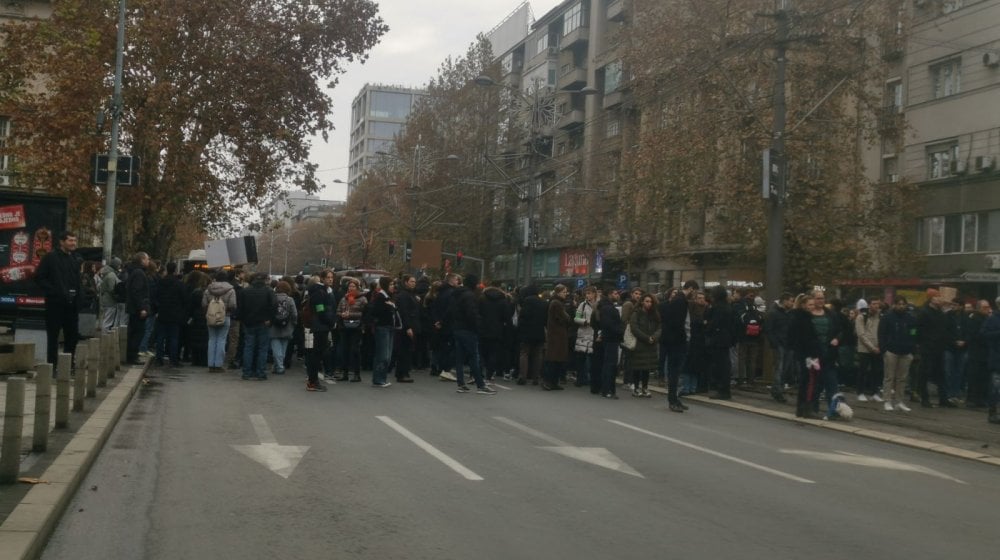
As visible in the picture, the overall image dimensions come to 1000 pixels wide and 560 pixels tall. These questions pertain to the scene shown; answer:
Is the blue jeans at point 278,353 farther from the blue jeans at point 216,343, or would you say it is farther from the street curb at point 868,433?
the street curb at point 868,433

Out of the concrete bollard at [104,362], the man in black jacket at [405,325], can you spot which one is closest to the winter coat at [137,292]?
the concrete bollard at [104,362]

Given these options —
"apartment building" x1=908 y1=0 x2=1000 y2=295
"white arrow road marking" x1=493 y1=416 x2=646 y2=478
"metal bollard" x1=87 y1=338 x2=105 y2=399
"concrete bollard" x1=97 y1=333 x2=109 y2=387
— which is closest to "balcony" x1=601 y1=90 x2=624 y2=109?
"apartment building" x1=908 y1=0 x2=1000 y2=295

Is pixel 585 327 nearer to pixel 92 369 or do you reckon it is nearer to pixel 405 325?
pixel 405 325

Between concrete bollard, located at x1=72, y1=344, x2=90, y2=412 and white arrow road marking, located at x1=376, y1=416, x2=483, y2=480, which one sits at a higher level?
concrete bollard, located at x1=72, y1=344, x2=90, y2=412

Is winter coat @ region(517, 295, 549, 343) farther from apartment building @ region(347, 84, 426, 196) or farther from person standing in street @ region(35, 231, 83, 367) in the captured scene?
apartment building @ region(347, 84, 426, 196)

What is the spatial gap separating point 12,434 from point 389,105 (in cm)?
13454

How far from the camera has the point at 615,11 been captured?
60844mm

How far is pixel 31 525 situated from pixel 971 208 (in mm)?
32631

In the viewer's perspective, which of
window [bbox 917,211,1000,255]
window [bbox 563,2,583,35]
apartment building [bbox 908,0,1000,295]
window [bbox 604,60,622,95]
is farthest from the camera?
window [bbox 563,2,583,35]

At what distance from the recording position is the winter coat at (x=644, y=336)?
18078 millimetres

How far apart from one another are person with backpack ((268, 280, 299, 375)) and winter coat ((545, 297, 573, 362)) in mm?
4380

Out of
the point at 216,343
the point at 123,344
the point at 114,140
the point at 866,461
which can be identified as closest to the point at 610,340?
the point at 216,343

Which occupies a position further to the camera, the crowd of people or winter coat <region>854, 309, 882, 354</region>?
winter coat <region>854, 309, 882, 354</region>

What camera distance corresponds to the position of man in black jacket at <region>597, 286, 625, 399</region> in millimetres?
18000
